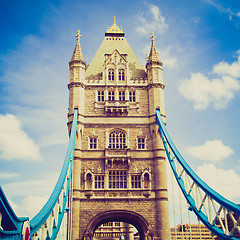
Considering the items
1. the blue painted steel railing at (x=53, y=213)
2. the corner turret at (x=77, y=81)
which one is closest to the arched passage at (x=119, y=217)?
the blue painted steel railing at (x=53, y=213)

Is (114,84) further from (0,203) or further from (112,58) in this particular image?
(0,203)

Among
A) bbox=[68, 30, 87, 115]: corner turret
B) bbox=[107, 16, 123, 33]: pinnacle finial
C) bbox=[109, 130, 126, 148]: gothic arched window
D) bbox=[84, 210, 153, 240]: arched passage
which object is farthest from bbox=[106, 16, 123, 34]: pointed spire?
bbox=[84, 210, 153, 240]: arched passage

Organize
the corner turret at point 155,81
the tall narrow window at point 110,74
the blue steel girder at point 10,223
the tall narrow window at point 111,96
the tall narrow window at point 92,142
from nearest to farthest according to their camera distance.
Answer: the blue steel girder at point 10,223
the tall narrow window at point 92,142
the corner turret at point 155,81
the tall narrow window at point 111,96
the tall narrow window at point 110,74

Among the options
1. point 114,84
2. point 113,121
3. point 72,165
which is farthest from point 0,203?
point 114,84

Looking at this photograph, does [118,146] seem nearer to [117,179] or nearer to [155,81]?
[117,179]

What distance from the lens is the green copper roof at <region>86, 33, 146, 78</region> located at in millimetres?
35031

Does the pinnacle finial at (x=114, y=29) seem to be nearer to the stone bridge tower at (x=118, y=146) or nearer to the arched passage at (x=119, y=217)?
the stone bridge tower at (x=118, y=146)

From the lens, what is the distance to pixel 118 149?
30.7 metres

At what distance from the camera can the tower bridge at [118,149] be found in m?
28.5

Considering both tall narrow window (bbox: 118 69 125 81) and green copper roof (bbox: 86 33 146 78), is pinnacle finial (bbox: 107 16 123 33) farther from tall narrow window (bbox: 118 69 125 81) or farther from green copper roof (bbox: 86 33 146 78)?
tall narrow window (bbox: 118 69 125 81)

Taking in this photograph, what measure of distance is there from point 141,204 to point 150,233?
2440 millimetres

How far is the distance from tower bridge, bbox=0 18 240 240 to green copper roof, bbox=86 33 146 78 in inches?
4.2

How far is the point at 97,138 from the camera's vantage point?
31.3 meters

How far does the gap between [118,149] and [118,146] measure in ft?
2.13
